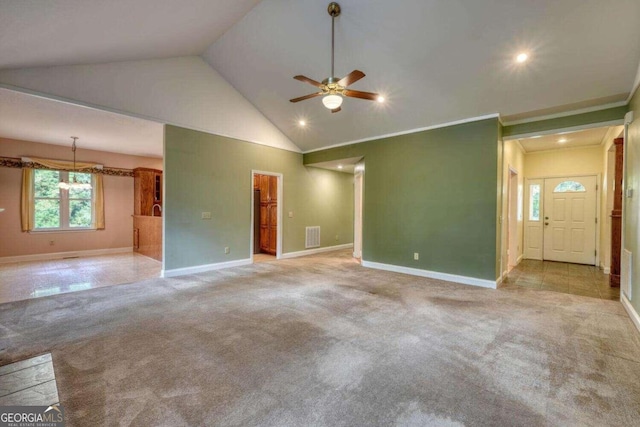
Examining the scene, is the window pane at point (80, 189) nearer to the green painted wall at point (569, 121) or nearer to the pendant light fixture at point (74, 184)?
the pendant light fixture at point (74, 184)

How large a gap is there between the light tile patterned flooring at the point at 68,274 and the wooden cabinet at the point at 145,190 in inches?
63.7

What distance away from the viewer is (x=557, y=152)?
22.2 ft

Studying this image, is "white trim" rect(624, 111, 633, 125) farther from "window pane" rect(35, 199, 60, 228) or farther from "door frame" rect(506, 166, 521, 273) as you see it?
"window pane" rect(35, 199, 60, 228)

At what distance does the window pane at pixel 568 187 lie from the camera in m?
6.57

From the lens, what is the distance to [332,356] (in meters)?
2.46

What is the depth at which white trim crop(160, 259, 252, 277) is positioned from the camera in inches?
204

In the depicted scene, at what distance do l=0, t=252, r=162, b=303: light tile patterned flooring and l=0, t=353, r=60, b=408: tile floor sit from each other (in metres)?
2.37

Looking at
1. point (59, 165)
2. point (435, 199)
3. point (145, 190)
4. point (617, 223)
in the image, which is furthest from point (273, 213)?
point (617, 223)

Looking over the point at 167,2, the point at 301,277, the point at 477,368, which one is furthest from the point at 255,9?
the point at 477,368

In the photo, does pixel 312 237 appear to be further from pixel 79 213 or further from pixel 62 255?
pixel 62 255

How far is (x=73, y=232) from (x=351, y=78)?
826cm

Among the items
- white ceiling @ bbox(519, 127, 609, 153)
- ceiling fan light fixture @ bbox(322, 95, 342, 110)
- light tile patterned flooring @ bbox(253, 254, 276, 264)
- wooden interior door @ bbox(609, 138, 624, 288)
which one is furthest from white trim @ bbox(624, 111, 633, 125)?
light tile patterned flooring @ bbox(253, 254, 276, 264)

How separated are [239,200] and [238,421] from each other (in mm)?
4972

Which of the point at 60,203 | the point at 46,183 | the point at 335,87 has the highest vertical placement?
the point at 335,87
